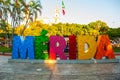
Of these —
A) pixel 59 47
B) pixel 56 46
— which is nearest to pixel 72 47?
→ pixel 59 47

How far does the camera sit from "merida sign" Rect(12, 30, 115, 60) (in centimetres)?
1616

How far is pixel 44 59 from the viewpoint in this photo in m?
16.3

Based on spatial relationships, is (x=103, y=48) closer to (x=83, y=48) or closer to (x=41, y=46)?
(x=83, y=48)

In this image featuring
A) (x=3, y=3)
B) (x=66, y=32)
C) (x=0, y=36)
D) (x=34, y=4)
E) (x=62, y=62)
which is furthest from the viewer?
(x=66, y=32)

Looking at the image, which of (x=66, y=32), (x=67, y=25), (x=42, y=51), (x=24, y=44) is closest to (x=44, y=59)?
(x=42, y=51)

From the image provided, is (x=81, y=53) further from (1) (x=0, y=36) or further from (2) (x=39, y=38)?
(1) (x=0, y=36)

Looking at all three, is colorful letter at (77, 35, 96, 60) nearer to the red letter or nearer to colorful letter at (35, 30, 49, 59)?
the red letter

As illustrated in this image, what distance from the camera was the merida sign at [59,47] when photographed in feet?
Result: 53.0

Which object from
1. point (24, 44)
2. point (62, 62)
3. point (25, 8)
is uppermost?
point (25, 8)

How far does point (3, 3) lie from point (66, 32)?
44.7 m

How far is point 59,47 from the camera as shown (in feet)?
53.0

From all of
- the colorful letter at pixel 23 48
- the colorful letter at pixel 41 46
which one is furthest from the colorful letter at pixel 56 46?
the colorful letter at pixel 23 48

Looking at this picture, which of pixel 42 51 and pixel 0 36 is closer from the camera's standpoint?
pixel 42 51

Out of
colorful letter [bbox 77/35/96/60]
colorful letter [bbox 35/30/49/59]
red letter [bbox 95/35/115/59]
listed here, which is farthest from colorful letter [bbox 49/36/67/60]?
red letter [bbox 95/35/115/59]
